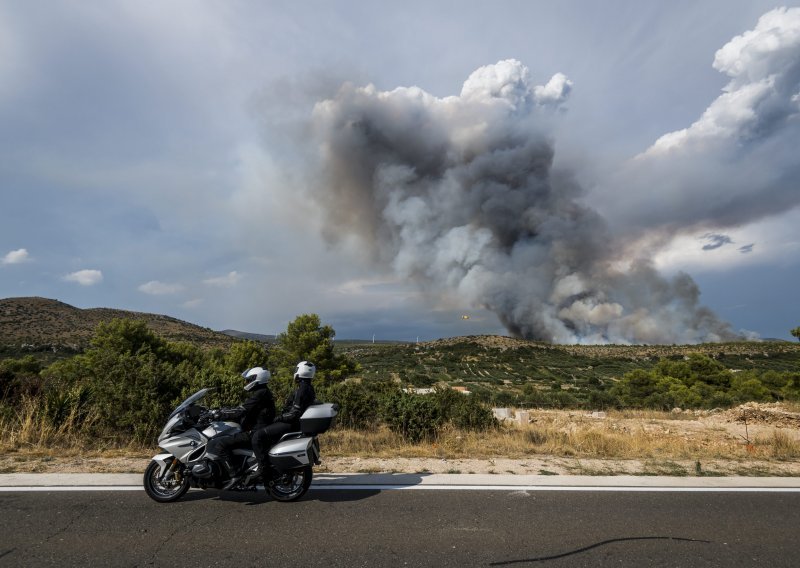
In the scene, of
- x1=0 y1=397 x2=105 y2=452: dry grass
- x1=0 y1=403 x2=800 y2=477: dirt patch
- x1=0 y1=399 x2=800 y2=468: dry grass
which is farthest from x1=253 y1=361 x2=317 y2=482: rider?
x1=0 y1=397 x2=105 y2=452: dry grass

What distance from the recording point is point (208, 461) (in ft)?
18.2

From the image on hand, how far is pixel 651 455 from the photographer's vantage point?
838cm

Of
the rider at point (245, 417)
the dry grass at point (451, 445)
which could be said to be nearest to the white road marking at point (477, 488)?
the rider at point (245, 417)

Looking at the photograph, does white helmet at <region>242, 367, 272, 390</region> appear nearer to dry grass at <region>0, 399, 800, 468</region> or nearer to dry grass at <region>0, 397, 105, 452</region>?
dry grass at <region>0, 399, 800, 468</region>

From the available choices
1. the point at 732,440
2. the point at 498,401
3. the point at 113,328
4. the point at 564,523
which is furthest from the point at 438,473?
the point at 113,328

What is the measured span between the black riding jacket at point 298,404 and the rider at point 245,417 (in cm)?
22

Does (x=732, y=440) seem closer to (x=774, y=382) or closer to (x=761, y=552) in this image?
(x=761, y=552)

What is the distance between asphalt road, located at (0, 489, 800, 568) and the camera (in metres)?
4.02

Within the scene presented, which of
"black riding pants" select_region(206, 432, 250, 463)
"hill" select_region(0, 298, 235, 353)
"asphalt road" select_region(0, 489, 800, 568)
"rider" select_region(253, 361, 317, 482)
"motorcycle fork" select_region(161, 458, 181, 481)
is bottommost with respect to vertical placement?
"asphalt road" select_region(0, 489, 800, 568)

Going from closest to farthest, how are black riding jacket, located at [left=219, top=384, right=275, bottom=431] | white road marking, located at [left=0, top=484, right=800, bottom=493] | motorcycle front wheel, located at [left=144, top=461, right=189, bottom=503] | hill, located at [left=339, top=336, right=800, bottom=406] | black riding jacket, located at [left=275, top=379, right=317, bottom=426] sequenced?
motorcycle front wheel, located at [left=144, top=461, right=189, bottom=503] < black riding jacket, located at [left=219, top=384, right=275, bottom=431] < black riding jacket, located at [left=275, top=379, right=317, bottom=426] < white road marking, located at [left=0, top=484, right=800, bottom=493] < hill, located at [left=339, top=336, right=800, bottom=406]

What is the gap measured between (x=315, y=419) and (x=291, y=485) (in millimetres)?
832

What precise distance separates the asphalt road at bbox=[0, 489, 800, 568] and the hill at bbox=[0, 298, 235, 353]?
5391 centimetres

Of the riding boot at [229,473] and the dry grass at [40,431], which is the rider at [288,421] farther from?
the dry grass at [40,431]

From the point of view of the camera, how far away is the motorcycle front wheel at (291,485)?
561 cm
